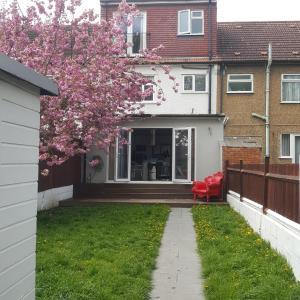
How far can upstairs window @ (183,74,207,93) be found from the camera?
22.9 meters

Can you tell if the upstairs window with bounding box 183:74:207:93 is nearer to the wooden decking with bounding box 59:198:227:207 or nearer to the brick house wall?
the brick house wall

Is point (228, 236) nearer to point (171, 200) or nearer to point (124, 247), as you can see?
point (124, 247)

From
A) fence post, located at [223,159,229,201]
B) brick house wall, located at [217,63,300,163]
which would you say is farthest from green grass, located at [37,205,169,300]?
brick house wall, located at [217,63,300,163]

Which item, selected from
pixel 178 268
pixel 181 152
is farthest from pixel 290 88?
pixel 178 268

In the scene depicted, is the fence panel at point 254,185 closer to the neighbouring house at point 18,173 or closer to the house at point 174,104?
the house at point 174,104

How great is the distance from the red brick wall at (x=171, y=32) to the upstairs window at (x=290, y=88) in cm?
327

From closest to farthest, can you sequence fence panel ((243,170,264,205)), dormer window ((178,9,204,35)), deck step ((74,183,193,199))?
fence panel ((243,170,264,205)) < deck step ((74,183,193,199)) < dormer window ((178,9,204,35))

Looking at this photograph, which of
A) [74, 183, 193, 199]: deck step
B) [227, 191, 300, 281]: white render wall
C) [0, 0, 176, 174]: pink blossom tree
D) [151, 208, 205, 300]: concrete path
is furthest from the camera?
[74, 183, 193, 199]: deck step

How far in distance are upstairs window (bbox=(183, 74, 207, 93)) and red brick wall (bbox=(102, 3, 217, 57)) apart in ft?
3.37

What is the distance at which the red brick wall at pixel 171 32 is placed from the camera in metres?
23.4

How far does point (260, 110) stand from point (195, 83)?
2.99 metres

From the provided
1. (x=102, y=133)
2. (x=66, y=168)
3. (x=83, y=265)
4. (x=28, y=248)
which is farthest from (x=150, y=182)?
(x=28, y=248)

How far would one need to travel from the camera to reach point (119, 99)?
530 inches

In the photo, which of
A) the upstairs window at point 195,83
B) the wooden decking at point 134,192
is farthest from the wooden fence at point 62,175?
the upstairs window at point 195,83
